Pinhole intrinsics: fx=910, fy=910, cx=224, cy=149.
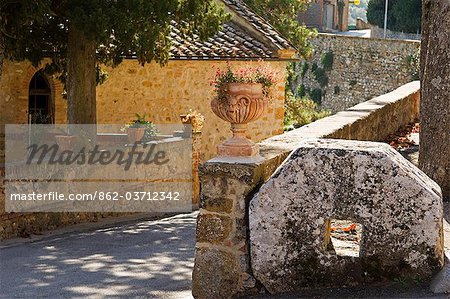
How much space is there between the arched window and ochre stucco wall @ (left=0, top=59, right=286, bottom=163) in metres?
0.16

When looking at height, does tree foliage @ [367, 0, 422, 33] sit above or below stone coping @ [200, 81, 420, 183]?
above

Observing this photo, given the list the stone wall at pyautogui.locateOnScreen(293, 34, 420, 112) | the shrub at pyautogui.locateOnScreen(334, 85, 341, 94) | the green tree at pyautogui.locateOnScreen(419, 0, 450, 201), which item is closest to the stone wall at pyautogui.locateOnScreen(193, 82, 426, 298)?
the green tree at pyautogui.locateOnScreen(419, 0, 450, 201)

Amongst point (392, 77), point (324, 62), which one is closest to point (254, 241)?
point (392, 77)

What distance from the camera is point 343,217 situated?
666 cm

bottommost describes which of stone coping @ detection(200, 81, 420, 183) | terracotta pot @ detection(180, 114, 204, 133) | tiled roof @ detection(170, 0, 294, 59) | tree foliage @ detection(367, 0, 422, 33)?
terracotta pot @ detection(180, 114, 204, 133)

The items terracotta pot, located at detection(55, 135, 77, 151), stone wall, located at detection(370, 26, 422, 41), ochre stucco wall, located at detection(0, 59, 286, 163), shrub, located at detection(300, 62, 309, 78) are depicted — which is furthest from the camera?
stone wall, located at detection(370, 26, 422, 41)

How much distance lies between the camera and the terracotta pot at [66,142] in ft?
55.2

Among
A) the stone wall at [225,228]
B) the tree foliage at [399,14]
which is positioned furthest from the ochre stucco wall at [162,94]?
the tree foliage at [399,14]

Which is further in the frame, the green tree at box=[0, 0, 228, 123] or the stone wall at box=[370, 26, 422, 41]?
the stone wall at box=[370, 26, 422, 41]

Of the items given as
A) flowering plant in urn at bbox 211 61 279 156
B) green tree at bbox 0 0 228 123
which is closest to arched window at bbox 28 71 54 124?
green tree at bbox 0 0 228 123

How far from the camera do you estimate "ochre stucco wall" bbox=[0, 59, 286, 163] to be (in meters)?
21.7

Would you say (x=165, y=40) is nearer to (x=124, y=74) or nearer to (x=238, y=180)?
(x=124, y=74)

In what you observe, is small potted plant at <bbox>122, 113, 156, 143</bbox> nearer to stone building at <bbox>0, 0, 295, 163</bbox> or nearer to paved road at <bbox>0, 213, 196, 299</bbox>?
paved road at <bbox>0, 213, 196, 299</bbox>

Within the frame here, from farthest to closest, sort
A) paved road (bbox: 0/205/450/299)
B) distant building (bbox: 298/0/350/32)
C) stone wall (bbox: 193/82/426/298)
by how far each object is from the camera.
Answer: distant building (bbox: 298/0/350/32), paved road (bbox: 0/205/450/299), stone wall (bbox: 193/82/426/298)
